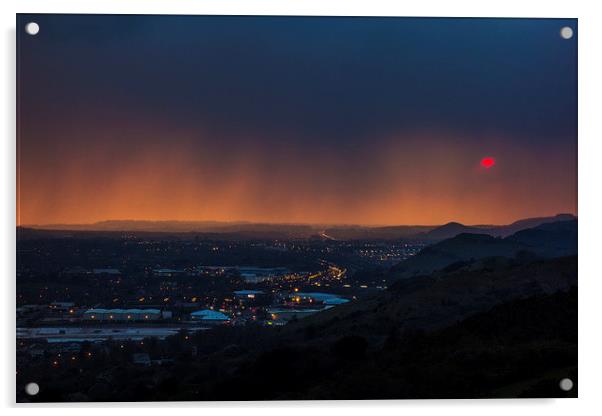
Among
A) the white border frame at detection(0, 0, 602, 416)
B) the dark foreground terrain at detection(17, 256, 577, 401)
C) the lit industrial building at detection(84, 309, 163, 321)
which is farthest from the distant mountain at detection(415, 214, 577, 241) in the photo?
the lit industrial building at detection(84, 309, 163, 321)

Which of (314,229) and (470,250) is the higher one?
(314,229)

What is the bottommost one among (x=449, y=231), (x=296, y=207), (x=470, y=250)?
(x=470, y=250)

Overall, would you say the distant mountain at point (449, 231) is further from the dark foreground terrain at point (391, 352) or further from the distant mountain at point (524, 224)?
the dark foreground terrain at point (391, 352)

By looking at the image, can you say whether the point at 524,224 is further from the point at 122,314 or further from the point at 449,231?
the point at 122,314

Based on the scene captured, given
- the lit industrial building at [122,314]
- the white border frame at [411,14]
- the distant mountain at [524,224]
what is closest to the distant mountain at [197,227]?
the lit industrial building at [122,314]

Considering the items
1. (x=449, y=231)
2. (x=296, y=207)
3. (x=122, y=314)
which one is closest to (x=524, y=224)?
(x=449, y=231)

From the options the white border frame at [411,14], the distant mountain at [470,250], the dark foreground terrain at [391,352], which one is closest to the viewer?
the white border frame at [411,14]

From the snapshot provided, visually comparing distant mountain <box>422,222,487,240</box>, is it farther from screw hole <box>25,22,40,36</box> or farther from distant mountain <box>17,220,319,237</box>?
screw hole <box>25,22,40,36</box>

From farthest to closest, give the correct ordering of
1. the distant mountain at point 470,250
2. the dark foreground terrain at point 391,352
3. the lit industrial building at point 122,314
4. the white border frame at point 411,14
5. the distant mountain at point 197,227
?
1. the distant mountain at point 470,250
2. the distant mountain at point 197,227
3. the lit industrial building at point 122,314
4. the dark foreground terrain at point 391,352
5. the white border frame at point 411,14
